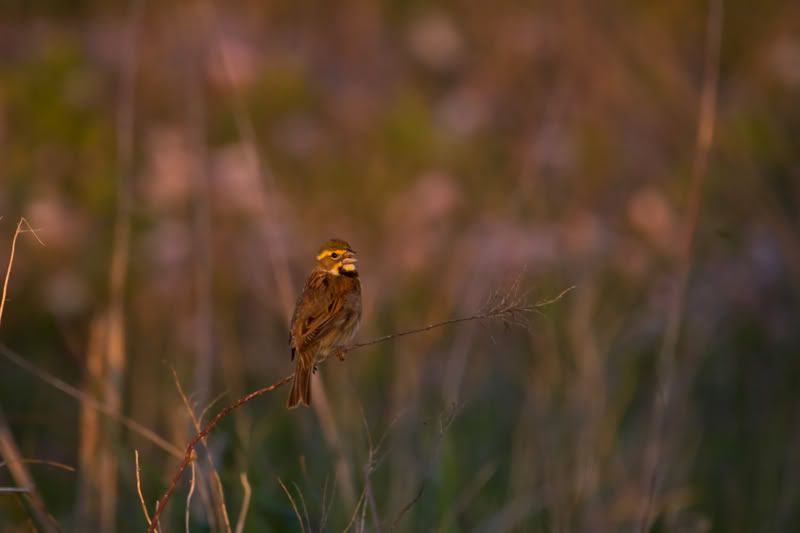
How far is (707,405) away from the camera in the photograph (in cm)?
534

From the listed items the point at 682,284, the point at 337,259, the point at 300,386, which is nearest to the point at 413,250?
the point at 682,284

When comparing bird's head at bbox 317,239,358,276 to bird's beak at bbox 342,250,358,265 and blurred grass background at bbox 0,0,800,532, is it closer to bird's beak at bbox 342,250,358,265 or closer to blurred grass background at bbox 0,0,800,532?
bird's beak at bbox 342,250,358,265

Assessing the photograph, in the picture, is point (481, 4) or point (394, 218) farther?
point (481, 4)

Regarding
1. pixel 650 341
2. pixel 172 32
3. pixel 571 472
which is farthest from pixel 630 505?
pixel 172 32

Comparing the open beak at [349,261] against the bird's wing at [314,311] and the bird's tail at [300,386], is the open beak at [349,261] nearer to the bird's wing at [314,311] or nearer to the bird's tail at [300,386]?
the bird's wing at [314,311]

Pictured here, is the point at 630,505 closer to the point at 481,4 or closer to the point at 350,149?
the point at 350,149

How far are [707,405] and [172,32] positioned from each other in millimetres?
4151

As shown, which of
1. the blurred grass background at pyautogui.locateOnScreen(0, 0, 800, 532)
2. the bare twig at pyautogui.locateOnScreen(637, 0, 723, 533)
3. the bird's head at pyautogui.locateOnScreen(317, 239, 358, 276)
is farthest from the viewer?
the blurred grass background at pyautogui.locateOnScreen(0, 0, 800, 532)

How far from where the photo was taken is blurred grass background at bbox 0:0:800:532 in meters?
3.60

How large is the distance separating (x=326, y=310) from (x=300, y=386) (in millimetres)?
182

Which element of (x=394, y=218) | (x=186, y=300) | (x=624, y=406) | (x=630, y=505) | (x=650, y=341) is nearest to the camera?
(x=630, y=505)

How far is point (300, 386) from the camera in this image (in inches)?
107

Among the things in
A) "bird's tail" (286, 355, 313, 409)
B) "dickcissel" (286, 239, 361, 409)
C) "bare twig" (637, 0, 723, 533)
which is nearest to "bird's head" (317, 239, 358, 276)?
"dickcissel" (286, 239, 361, 409)

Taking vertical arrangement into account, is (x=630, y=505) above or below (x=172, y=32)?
below
